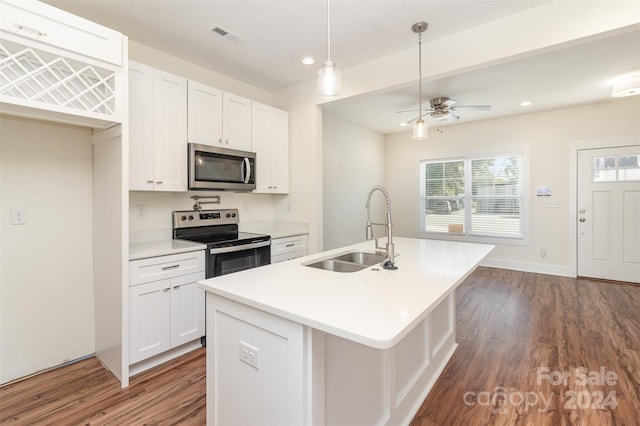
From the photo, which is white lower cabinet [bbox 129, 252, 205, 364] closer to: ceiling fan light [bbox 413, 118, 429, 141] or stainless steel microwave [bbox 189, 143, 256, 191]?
stainless steel microwave [bbox 189, 143, 256, 191]

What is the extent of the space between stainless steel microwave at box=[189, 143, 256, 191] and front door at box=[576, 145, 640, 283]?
4966 mm

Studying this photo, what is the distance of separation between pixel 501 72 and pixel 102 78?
378 cm

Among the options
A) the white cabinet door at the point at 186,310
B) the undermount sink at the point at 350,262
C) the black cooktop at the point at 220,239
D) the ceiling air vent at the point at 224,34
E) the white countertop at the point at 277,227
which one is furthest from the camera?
the white countertop at the point at 277,227

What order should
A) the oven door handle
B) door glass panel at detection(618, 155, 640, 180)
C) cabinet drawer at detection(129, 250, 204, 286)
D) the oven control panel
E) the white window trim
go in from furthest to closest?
the white window trim
door glass panel at detection(618, 155, 640, 180)
the oven control panel
the oven door handle
cabinet drawer at detection(129, 250, 204, 286)

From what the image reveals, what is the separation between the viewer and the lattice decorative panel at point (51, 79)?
175 cm

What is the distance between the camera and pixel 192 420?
5.68ft

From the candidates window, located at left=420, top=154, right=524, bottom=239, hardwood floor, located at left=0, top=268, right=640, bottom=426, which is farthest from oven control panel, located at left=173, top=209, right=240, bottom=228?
window, located at left=420, top=154, right=524, bottom=239

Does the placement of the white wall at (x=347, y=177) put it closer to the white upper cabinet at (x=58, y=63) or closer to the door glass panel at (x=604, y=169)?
the white upper cabinet at (x=58, y=63)

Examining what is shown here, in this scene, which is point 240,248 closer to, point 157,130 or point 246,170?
point 246,170

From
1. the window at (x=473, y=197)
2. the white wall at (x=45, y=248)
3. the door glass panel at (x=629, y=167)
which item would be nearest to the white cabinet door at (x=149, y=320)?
the white wall at (x=45, y=248)

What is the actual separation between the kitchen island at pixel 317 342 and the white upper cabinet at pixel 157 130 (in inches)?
58.2

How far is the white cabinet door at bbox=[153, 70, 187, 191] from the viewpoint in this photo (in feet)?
8.39

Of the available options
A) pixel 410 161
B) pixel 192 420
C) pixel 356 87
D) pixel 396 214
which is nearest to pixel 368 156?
pixel 410 161

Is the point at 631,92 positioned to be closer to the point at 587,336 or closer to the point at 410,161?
the point at 587,336
